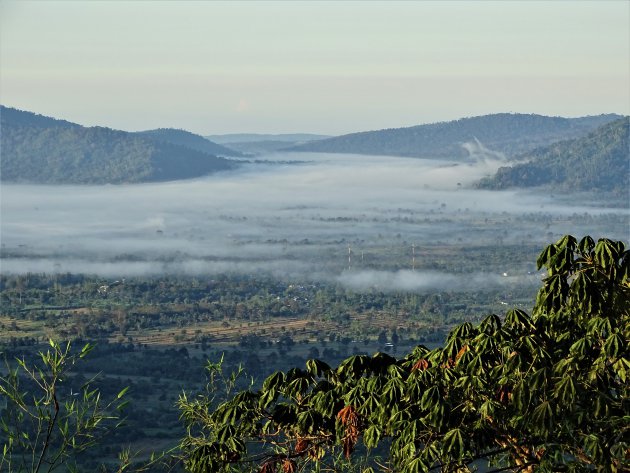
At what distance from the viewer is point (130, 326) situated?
16612cm

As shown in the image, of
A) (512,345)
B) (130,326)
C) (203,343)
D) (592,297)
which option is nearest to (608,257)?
(592,297)

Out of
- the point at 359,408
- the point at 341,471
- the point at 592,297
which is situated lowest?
the point at 341,471

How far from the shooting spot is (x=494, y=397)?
15078 millimetres

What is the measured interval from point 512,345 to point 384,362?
2082 millimetres

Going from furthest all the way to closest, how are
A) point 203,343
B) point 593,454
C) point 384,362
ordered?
point 203,343 → point 384,362 → point 593,454

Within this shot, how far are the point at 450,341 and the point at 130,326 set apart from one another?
502 feet

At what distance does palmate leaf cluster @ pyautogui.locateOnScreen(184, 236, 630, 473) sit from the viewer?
47.0 ft

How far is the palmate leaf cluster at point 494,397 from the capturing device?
14.3m

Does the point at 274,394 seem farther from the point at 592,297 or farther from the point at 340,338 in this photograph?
the point at 340,338

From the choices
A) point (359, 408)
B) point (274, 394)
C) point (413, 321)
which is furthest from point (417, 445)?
point (413, 321)

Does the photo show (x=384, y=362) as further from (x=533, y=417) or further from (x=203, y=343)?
(x=203, y=343)

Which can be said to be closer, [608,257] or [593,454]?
[593,454]

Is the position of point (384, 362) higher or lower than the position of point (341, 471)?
higher


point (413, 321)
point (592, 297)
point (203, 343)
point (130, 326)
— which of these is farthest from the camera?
point (413, 321)
